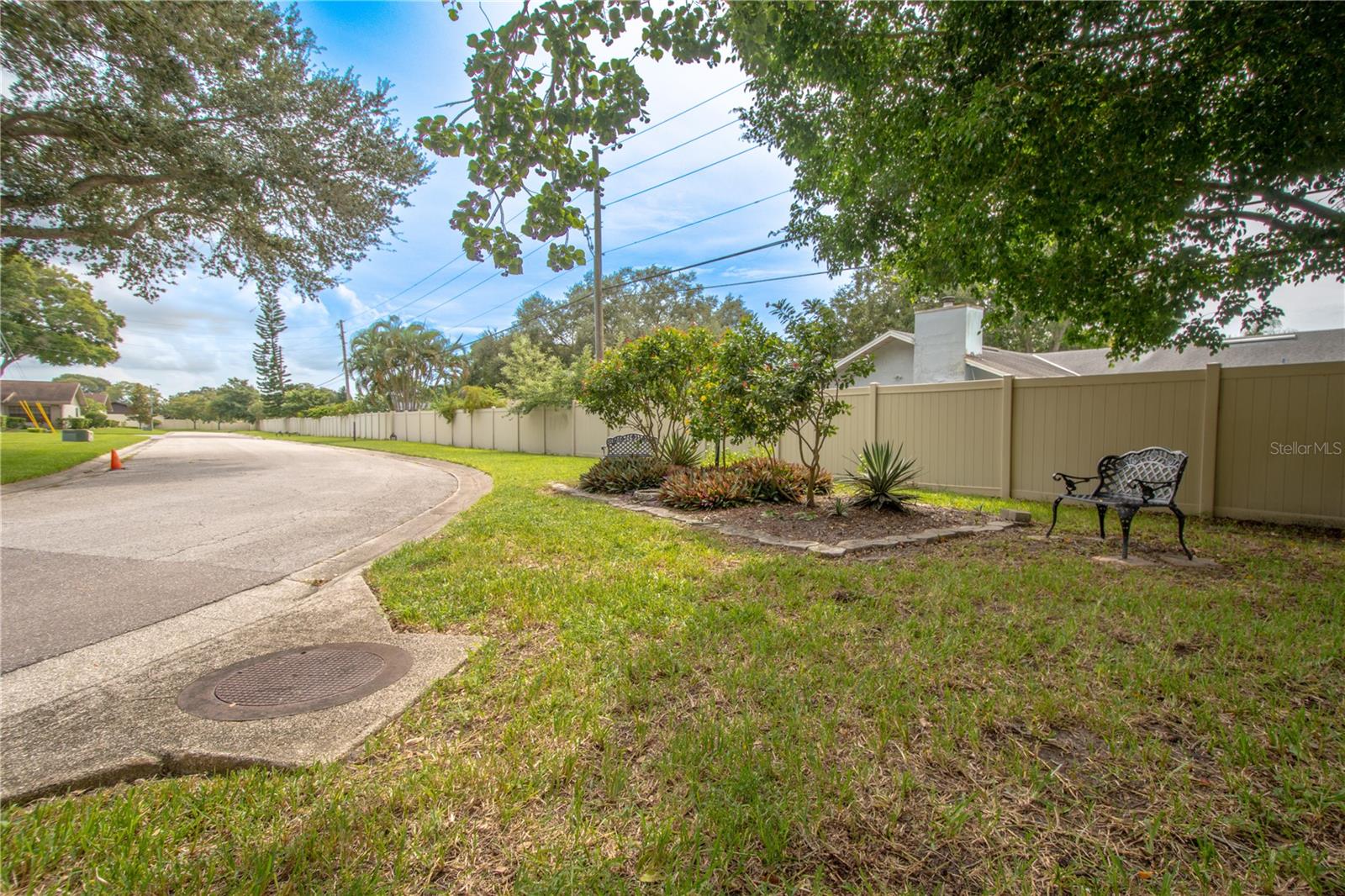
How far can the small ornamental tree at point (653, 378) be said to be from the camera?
30.3 ft

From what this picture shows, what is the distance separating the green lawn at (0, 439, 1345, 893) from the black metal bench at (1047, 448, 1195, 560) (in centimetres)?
123

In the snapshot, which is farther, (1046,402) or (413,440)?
(413,440)

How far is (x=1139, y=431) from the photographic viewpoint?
7.00 m

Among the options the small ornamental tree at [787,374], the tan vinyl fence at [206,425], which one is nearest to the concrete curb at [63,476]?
the small ornamental tree at [787,374]

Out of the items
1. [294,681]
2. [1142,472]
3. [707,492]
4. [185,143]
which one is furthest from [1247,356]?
[185,143]

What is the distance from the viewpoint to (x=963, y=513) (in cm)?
666

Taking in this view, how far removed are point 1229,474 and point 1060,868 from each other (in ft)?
23.9

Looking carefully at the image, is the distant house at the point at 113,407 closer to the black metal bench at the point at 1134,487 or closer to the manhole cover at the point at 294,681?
the manhole cover at the point at 294,681

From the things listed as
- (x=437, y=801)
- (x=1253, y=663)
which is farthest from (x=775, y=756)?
(x=1253, y=663)

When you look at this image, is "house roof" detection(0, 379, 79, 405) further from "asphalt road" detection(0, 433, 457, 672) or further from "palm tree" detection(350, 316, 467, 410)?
"asphalt road" detection(0, 433, 457, 672)

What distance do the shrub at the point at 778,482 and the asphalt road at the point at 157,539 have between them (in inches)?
183

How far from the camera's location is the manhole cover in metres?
2.40

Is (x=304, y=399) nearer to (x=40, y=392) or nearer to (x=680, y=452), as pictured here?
(x=40, y=392)

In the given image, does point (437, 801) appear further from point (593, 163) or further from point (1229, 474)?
point (1229, 474)
